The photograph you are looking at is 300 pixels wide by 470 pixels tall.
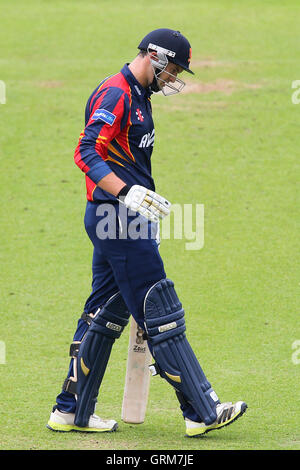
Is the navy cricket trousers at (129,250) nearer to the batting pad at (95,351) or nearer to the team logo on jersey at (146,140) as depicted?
the batting pad at (95,351)

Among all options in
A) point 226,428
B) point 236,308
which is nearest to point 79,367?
point 226,428

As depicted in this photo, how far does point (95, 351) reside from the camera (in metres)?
4.96

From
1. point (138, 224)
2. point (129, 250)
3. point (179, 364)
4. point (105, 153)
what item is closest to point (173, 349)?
point (179, 364)

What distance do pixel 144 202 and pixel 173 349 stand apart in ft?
2.72

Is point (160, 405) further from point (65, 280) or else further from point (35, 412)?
point (65, 280)

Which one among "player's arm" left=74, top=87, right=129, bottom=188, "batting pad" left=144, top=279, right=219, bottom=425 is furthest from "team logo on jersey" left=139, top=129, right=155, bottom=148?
"batting pad" left=144, top=279, right=219, bottom=425

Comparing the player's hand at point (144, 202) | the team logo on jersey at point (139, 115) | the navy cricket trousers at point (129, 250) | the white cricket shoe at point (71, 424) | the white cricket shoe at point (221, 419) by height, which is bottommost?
the white cricket shoe at point (71, 424)

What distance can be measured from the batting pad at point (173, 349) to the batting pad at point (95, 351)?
302 mm

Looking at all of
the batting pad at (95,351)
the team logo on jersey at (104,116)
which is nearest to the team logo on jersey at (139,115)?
the team logo on jersey at (104,116)

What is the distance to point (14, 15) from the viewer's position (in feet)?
60.5

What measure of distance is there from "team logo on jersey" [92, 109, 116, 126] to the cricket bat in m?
1.20

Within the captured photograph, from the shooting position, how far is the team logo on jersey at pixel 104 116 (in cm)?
455

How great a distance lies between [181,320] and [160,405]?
0.98 meters

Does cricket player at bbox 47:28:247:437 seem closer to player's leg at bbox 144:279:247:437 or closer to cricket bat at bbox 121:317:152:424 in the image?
player's leg at bbox 144:279:247:437
